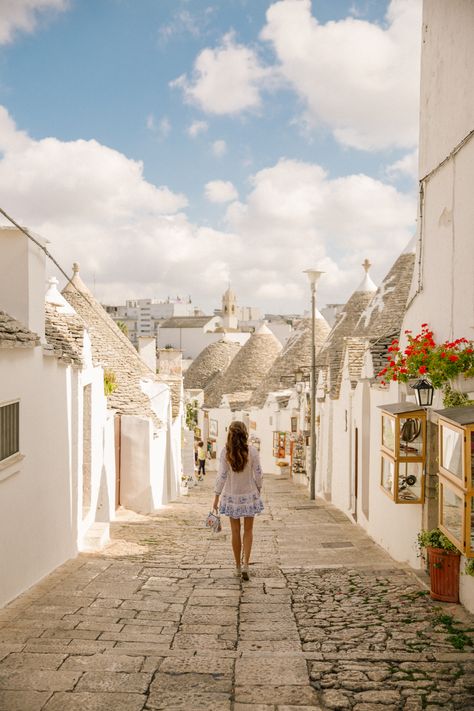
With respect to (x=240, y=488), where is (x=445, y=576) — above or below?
below

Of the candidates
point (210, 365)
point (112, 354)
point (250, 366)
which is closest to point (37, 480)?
point (112, 354)

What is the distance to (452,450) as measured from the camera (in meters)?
4.93

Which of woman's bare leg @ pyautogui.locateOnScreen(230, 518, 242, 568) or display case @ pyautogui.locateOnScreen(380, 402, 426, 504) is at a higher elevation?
display case @ pyautogui.locateOnScreen(380, 402, 426, 504)

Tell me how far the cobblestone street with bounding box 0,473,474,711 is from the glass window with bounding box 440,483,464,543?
2.24 feet

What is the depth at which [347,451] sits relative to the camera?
590 inches

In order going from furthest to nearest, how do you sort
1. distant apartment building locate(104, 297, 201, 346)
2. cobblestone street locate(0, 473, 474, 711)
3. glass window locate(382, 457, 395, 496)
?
distant apartment building locate(104, 297, 201, 346) < glass window locate(382, 457, 395, 496) < cobblestone street locate(0, 473, 474, 711)

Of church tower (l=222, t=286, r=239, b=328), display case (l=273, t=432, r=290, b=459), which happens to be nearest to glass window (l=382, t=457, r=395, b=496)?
display case (l=273, t=432, r=290, b=459)

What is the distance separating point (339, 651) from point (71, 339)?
21.1ft

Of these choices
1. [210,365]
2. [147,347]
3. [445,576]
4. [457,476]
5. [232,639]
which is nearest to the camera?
[232,639]

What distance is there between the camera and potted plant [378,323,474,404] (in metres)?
5.61

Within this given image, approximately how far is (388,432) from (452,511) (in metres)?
2.29

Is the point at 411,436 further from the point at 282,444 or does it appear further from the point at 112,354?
the point at 282,444

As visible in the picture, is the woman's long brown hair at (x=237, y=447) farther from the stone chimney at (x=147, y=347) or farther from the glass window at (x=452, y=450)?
the stone chimney at (x=147, y=347)

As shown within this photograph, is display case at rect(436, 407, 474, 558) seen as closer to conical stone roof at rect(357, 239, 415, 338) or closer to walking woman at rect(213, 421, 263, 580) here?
walking woman at rect(213, 421, 263, 580)
